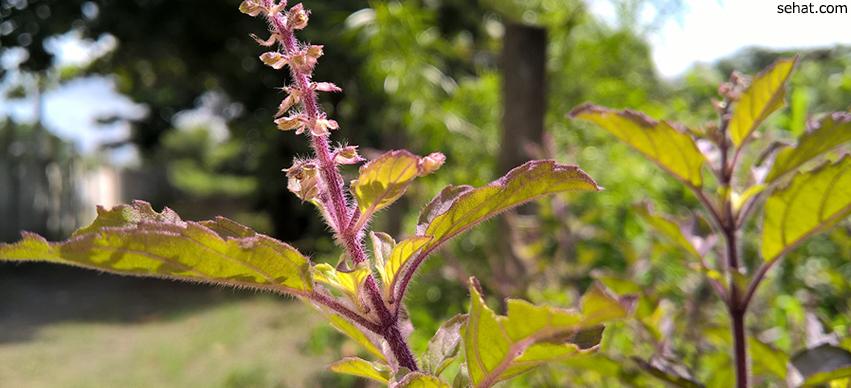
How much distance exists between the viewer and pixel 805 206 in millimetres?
617

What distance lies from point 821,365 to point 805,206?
5.3 inches

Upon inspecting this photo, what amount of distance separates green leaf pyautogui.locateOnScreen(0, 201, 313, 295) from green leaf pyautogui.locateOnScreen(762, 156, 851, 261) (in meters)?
0.43

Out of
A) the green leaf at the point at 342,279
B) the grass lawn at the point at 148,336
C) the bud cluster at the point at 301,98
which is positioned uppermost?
the bud cluster at the point at 301,98

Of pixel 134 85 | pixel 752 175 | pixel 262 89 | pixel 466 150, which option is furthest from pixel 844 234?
pixel 134 85

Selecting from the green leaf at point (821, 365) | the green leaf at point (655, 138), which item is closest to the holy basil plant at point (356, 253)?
the green leaf at point (655, 138)

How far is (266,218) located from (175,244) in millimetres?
9011

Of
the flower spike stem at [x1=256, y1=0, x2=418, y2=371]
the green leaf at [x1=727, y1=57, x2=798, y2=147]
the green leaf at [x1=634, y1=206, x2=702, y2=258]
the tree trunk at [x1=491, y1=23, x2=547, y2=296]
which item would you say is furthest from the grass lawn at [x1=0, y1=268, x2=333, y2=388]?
the flower spike stem at [x1=256, y1=0, x2=418, y2=371]

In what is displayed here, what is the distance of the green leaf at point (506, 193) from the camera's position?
406 millimetres

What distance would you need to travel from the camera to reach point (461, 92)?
13.5 feet

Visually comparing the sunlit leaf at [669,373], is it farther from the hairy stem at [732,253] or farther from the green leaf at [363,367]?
the green leaf at [363,367]

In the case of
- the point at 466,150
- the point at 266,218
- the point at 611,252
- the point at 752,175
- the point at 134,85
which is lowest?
the point at 266,218

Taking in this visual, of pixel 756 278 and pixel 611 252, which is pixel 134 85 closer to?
pixel 611 252

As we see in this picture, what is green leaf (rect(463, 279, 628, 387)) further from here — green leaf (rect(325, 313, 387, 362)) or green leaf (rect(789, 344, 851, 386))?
green leaf (rect(789, 344, 851, 386))

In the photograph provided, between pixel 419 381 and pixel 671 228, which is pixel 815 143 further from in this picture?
pixel 419 381
